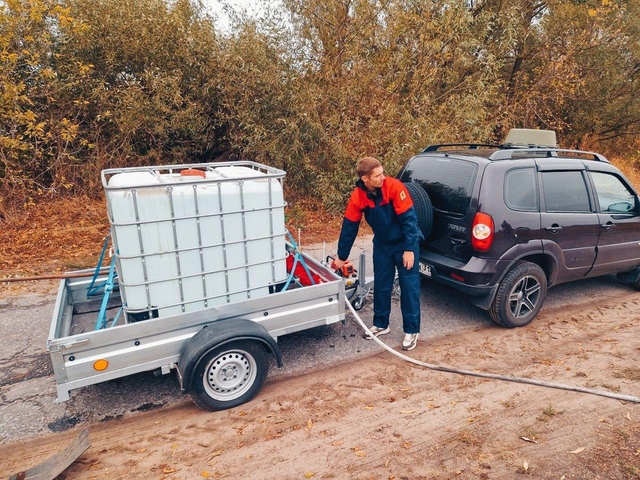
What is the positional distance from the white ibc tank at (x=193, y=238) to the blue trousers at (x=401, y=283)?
3.57ft

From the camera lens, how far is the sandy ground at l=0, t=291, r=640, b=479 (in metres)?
2.86

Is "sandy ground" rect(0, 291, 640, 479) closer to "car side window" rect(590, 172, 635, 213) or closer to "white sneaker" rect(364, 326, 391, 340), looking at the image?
"white sneaker" rect(364, 326, 391, 340)

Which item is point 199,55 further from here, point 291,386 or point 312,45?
point 291,386

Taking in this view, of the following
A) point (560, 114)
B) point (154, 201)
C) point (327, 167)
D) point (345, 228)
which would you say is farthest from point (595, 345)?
point (560, 114)

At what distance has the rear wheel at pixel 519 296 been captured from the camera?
15.3 feet

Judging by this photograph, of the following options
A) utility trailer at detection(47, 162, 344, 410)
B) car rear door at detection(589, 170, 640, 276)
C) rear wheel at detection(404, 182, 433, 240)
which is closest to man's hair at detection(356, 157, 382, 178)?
utility trailer at detection(47, 162, 344, 410)

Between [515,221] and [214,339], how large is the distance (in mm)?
3212

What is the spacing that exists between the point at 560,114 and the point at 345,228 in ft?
45.7

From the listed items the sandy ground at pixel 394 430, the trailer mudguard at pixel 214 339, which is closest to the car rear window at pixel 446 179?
the sandy ground at pixel 394 430

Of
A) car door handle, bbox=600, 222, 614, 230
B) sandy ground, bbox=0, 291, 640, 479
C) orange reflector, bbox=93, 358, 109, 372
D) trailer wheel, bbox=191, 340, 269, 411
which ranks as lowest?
sandy ground, bbox=0, 291, 640, 479

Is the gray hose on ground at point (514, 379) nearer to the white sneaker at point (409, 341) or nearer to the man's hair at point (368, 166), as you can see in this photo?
the white sneaker at point (409, 341)

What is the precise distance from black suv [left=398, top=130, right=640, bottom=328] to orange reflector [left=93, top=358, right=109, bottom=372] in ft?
10.7

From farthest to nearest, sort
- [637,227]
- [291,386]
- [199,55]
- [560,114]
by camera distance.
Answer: [560,114] < [199,55] < [637,227] < [291,386]

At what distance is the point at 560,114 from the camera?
15.0 metres
